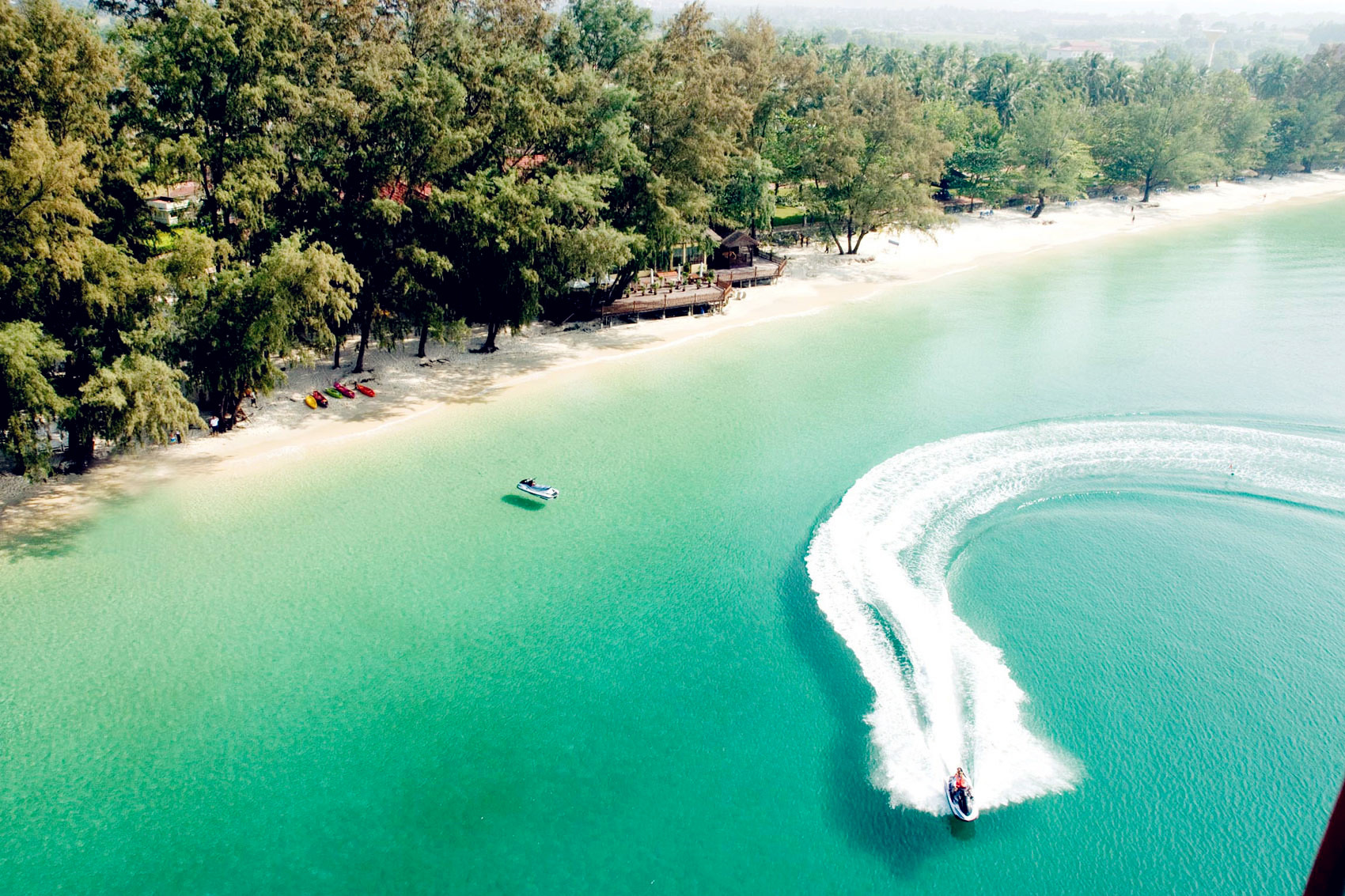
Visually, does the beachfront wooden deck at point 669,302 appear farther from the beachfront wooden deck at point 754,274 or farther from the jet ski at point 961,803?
the jet ski at point 961,803

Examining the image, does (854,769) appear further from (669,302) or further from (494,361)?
(669,302)

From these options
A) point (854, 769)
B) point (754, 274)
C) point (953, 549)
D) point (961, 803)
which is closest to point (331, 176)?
point (754, 274)

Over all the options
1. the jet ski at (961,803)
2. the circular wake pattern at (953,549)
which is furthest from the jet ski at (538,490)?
the jet ski at (961,803)

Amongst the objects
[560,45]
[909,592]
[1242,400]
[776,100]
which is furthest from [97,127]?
[1242,400]

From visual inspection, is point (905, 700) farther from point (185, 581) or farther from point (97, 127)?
point (97, 127)

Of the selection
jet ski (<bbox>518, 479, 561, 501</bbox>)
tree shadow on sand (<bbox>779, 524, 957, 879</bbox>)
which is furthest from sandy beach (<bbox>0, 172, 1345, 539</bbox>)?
tree shadow on sand (<bbox>779, 524, 957, 879</bbox>)
